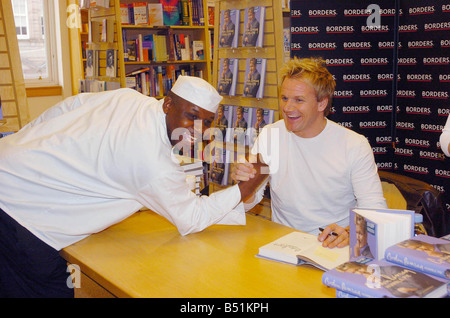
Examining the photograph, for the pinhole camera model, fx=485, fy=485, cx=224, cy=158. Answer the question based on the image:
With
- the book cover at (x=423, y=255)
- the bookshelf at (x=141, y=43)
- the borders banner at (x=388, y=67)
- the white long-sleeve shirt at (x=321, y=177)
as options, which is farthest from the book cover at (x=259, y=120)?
the bookshelf at (x=141, y=43)

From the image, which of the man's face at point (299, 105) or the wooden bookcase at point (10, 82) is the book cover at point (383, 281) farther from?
the wooden bookcase at point (10, 82)

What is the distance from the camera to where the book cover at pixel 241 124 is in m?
3.79

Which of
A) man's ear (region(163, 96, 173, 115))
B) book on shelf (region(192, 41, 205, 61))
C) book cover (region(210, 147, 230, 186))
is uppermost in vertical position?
book on shelf (region(192, 41, 205, 61))

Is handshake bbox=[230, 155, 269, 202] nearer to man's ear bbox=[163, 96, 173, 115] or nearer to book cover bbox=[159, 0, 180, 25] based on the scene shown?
man's ear bbox=[163, 96, 173, 115]

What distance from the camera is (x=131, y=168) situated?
6.51ft

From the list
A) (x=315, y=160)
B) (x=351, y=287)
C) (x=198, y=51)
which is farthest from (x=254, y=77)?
(x=198, y=51)

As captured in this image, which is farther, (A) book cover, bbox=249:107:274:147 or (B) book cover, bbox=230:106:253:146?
(B) book cover, bbox=230:106:253:146

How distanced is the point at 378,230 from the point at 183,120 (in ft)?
2.97

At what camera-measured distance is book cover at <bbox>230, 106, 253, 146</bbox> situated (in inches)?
149

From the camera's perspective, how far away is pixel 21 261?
1993mm

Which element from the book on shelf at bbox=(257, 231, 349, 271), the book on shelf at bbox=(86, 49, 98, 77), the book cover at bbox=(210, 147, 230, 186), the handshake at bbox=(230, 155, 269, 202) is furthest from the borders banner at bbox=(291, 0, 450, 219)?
the book on shelf at bbox=(86, 49, 98, 77)

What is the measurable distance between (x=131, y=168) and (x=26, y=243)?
0.52 meters

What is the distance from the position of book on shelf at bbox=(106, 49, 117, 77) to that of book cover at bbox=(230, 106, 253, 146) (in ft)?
7.55

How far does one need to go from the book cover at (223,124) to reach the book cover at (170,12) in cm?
284
